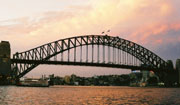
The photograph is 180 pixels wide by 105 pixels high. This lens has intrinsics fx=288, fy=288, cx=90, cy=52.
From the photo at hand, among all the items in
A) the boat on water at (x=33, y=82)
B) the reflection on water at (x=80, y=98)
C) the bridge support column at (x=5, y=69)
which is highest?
the bridge support column at (x=5, y=69)

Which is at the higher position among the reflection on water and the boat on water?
the boat on water

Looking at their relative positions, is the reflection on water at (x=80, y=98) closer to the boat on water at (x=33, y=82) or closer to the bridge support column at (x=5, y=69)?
the bridge support column at (x=5, y=69)

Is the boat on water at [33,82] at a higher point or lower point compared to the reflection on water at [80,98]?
higher

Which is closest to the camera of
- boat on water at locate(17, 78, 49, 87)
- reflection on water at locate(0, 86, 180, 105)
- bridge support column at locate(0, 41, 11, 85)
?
reflection on water at locate(0, 86, 180, 105)

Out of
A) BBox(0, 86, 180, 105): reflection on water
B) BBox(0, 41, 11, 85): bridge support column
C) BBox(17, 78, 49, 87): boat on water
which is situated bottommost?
BBox(0, 86, 180, 105): reflection on water

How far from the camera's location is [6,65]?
108 meters

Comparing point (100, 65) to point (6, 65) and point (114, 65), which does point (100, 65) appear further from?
point (6, 65)

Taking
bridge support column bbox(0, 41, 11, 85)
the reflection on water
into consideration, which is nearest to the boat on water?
bridge support column bbox(0, 41, 11, 85)

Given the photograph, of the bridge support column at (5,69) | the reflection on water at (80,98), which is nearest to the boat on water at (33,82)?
the bridge support column at (5,69)

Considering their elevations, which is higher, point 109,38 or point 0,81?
point 109,38

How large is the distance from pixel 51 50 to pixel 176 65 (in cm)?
6522

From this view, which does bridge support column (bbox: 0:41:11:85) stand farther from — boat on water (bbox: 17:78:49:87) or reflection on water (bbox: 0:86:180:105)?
reflection on water (bbox: 0:86:180:105)

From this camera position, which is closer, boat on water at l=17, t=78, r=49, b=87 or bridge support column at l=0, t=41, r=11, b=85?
bridge support column at l=0, t=41, r=11, b=85

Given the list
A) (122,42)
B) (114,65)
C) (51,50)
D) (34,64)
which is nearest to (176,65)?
(122,42)
